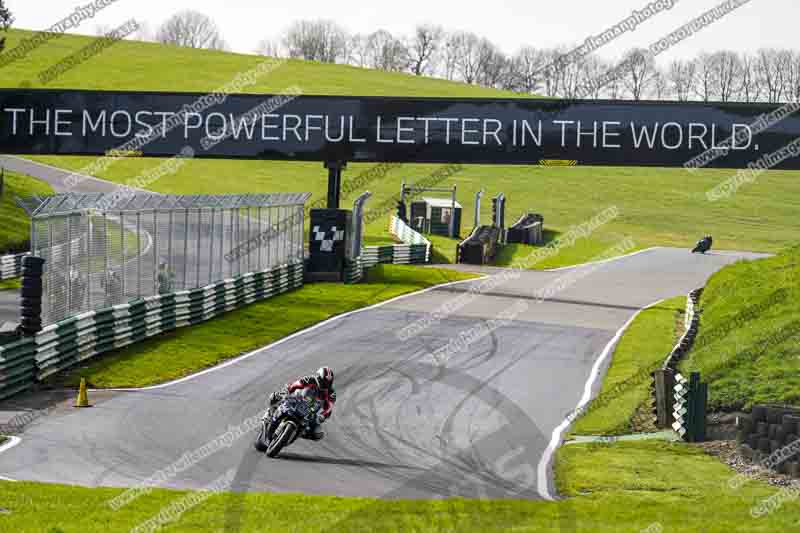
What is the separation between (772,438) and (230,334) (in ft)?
44.7

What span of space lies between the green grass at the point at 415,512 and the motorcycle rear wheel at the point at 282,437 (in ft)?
7.31

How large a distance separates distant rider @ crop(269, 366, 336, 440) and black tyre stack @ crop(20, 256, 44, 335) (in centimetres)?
605

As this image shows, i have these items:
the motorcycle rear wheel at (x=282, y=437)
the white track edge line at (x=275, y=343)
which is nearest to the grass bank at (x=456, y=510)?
the motorcycle rear wheel at (x=282, y=437)

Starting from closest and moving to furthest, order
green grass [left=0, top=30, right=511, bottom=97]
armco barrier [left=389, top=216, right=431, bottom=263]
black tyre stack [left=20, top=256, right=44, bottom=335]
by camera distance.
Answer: black tyre stack [left=20, top=256, right=44, bottom=335] → armco barrier [left=389, top=216, right=431, bottom=263] → green grass [left=0, top=30, right=511, bottom=97]

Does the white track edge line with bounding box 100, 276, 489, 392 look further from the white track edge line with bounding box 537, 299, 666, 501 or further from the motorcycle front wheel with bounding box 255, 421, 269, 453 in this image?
the white track edge line with bounding box 537, 299, 666, 501

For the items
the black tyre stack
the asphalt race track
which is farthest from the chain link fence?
the asphalt race track

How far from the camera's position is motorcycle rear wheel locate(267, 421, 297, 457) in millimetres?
14531

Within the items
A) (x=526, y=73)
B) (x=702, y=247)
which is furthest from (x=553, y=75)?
(x=702, y=247)

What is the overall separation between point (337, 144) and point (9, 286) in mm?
11059

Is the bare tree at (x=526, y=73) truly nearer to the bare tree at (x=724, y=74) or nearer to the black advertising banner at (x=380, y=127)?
the bare tree at (x=724, y=74)

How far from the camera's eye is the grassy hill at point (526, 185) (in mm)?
71938

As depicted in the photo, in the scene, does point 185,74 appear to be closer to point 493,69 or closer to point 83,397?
point 493,69

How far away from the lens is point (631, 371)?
77.7 feet

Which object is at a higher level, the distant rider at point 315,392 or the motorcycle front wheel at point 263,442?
the distant rider at point 315,392
